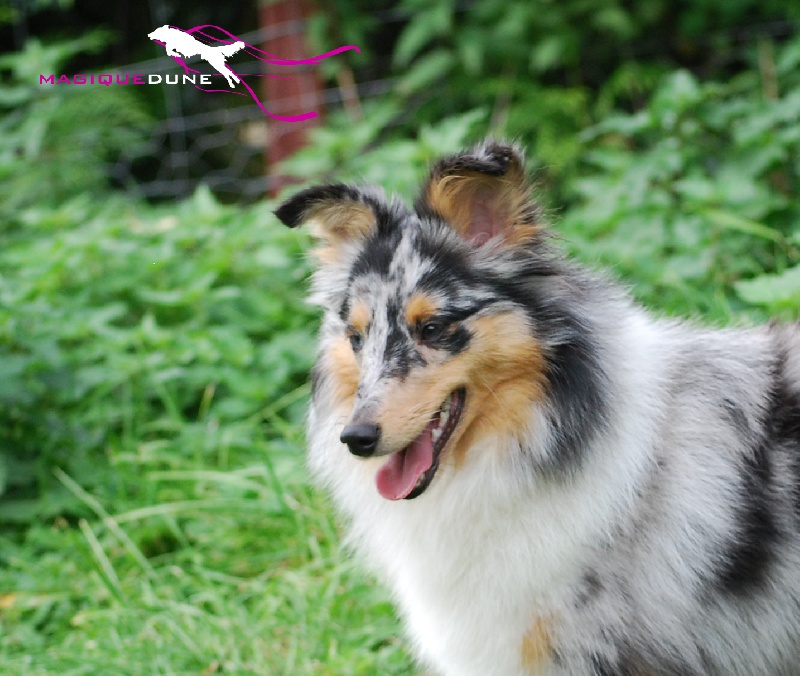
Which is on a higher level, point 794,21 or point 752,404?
point 794,21

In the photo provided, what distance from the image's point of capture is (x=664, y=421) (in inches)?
100.0

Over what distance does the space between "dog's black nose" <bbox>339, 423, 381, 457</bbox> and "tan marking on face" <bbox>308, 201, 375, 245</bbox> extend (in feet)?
2.06

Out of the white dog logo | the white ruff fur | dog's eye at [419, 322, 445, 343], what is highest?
the white dog logo

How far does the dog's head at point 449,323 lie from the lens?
7.80 feet

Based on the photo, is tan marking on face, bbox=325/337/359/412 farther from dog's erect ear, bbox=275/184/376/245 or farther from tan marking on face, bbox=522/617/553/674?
tan marking on face, bbox=522/617/553/674

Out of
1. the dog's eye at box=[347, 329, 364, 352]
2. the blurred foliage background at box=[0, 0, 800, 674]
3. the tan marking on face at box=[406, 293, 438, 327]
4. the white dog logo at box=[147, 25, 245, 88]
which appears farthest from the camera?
the white dog logo at box=[147, 25, 245, 88]

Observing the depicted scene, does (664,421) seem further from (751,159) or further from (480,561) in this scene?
(751,159)

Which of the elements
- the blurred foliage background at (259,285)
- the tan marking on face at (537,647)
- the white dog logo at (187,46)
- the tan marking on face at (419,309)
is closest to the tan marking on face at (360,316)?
the tan marking on face at (419,309)

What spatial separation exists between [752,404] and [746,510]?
0.92ft

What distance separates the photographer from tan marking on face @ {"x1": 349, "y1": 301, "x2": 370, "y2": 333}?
251 cm

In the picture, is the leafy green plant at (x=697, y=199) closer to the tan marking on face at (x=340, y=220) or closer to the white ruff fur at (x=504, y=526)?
the white ruff fur at (x=504, y=526)

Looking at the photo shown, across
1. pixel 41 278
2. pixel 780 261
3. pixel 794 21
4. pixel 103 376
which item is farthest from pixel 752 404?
pixel 794 21

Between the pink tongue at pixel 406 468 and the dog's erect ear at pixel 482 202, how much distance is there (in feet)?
1.74

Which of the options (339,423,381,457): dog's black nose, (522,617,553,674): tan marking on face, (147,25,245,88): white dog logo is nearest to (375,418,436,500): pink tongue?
(339,423,381,457): dog's black nose
